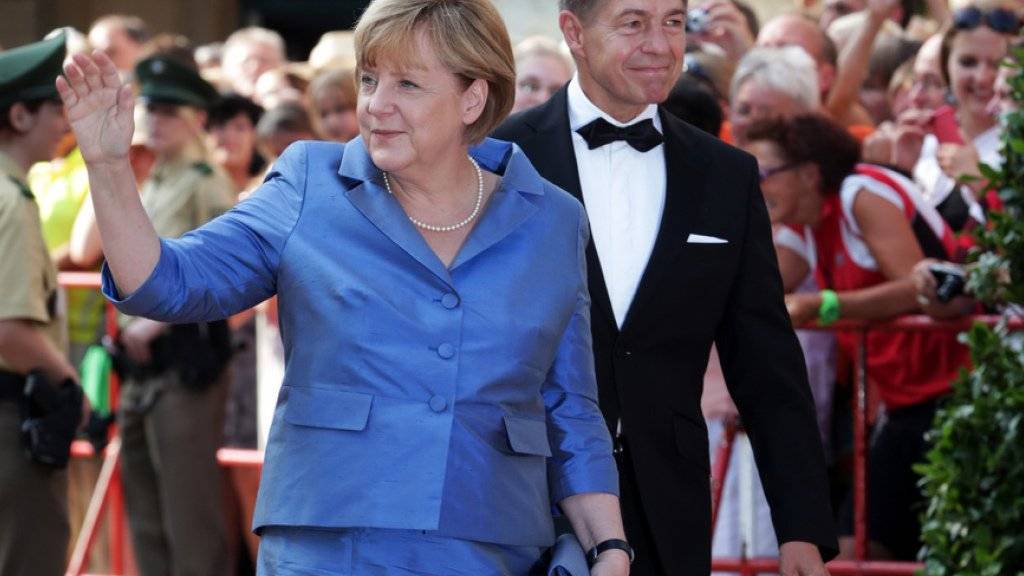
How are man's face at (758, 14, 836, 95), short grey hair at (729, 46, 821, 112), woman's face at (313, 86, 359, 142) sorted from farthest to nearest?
woman's face at (313, 86, 359, 142)
man's face at (758, 14, 836, 95)
short grey hair at (729, 46, 821, 112)

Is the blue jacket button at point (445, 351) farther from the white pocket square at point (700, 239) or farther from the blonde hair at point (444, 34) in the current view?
the white pocket square at point (700, 239)

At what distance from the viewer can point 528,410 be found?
3.39 m

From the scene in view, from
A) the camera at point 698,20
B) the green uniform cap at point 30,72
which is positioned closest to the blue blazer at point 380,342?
the green uniform cap at point 30,72

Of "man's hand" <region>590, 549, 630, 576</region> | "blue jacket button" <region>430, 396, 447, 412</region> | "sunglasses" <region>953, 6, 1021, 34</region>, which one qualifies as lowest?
"man's hand" <region>590, 549, 630, 576</region>

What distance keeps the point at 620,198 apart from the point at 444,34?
122cm

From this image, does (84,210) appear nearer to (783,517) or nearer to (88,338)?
(88,338)

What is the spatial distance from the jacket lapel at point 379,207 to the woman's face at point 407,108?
0.05m

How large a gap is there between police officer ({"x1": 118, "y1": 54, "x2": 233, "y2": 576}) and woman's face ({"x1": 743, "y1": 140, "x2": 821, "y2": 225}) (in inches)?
88.7

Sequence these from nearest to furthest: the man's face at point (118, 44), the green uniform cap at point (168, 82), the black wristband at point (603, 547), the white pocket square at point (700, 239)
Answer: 1. the black wristband at point (603, 547)
2. the white pocket square at point (700, 239)
3. the green uniform cap at point (168, 82)
4. the man's face at point (118, 44)

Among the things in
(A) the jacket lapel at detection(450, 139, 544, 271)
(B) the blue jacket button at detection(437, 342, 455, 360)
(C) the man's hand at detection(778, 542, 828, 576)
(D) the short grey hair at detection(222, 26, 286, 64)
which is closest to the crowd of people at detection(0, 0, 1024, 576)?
(C) the man's hand at detection(778, 542, 828, 576)

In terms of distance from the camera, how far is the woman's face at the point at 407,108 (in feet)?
11.0

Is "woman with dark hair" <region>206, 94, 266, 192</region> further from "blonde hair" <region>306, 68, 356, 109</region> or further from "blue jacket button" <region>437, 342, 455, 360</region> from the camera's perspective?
"blue jacket button" <region>437, 342, 455, 360</region>

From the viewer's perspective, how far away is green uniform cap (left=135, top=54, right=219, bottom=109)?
Result: 7855mm

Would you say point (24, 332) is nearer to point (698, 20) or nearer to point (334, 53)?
point (698, 20)
